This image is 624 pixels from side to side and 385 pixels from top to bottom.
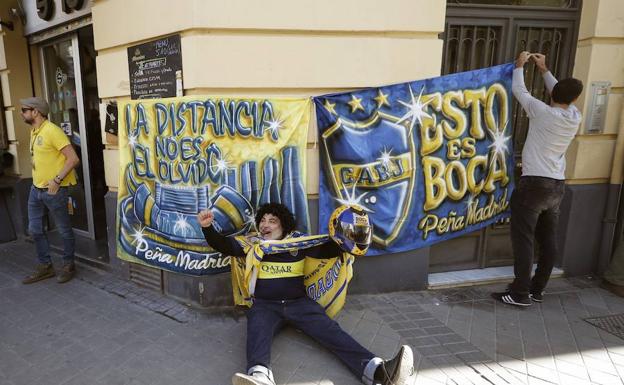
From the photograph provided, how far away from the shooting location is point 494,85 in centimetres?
416

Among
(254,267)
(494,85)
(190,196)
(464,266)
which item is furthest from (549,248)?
(190,196)

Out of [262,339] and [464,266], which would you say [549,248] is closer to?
[464,266]

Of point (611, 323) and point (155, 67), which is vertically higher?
point (155, 67)

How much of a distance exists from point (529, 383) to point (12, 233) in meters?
6.79

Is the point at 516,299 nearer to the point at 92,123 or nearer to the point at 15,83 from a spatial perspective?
the point at 92,123

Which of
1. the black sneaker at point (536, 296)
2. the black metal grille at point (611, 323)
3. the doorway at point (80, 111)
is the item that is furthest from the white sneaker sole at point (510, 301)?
the doorway at point (80, 111)

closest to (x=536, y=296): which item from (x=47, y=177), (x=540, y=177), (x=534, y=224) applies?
(x=534, y=224)

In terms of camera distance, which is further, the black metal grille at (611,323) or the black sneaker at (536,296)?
the black sneaker at (536,296)

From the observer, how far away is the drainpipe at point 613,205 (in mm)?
4500

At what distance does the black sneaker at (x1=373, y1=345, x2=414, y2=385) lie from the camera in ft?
8.84

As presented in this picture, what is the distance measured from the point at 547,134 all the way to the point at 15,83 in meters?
6.71

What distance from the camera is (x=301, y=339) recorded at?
3434 mm

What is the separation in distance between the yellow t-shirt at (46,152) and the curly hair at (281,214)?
2.44m

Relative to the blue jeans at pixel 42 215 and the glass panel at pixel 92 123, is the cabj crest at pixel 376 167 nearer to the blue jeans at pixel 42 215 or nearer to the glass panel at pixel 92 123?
the blue jeans at pixel 42 215
